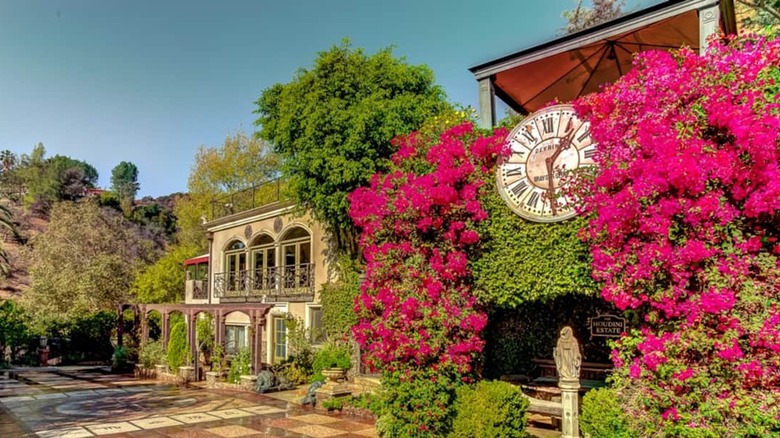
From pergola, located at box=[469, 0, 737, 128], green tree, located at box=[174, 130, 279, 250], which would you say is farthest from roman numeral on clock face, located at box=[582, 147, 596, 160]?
green tree, located at box=[174, 130, 279, 250]

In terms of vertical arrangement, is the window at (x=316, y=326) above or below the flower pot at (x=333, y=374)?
above

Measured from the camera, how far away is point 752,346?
5.04 meters

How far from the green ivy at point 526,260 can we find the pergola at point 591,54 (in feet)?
6.96

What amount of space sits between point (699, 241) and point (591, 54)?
Result: 5825 mm

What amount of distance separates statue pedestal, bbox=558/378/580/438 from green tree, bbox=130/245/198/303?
25.9 meters

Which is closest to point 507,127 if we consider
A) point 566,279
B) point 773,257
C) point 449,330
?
point 566,279

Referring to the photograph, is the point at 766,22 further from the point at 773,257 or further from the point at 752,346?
the point at 752,346

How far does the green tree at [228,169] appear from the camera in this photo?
36375mm

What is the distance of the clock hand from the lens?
7.44m

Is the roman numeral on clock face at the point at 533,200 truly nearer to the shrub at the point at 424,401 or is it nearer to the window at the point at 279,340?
the shrub at the point at 424,401

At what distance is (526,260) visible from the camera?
7805 mm

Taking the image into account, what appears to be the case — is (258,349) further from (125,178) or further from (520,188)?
(125,178)

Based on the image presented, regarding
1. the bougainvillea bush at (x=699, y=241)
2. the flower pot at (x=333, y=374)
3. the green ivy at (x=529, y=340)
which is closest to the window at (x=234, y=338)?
the flower pot at (x=333, y=374)

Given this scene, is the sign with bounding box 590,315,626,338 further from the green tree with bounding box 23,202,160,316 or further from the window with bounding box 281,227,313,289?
the green tree with bounding box 23,202,160,316
